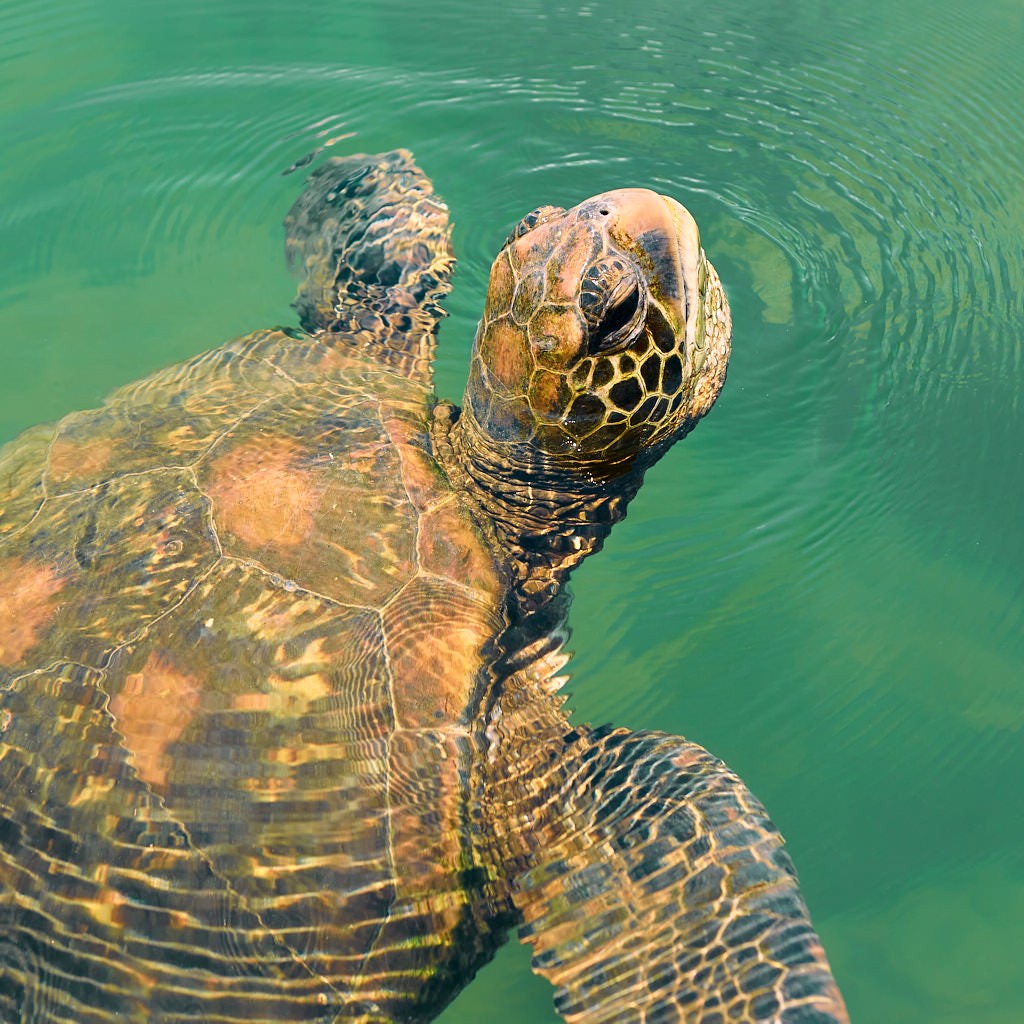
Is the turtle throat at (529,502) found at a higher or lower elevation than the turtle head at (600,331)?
lower

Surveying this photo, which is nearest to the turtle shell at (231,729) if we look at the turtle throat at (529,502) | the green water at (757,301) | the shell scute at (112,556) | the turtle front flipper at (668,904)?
the shell scute at (112,556)

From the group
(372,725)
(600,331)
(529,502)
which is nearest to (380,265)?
(529,502)

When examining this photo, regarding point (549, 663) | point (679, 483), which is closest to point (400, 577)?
point (549, 663)

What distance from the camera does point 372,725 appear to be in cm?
254

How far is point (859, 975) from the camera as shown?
129 inches

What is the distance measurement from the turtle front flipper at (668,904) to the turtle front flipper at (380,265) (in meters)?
2.09

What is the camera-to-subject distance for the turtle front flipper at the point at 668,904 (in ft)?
8.02

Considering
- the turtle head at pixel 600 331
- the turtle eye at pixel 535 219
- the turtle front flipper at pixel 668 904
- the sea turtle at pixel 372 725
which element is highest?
the turtle eye at pixel 535 219

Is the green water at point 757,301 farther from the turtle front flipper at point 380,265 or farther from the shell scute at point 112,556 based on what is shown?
the shell scute at point 112,556

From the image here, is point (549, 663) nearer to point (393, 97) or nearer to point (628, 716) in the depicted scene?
point (628, 716)

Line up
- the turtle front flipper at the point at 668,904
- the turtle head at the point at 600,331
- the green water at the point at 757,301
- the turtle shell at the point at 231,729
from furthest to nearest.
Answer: the green water at the point at 757,301, the turtle head at the point at 600,331, the turtle front flipper at the point at 668,904, the turtle shell at the point at 231,729

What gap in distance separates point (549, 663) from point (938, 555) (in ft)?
6.64

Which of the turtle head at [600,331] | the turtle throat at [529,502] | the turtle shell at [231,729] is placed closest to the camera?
the turtle shell at [231,729]

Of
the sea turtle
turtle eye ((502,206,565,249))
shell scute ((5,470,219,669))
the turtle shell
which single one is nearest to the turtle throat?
the sea turtle
